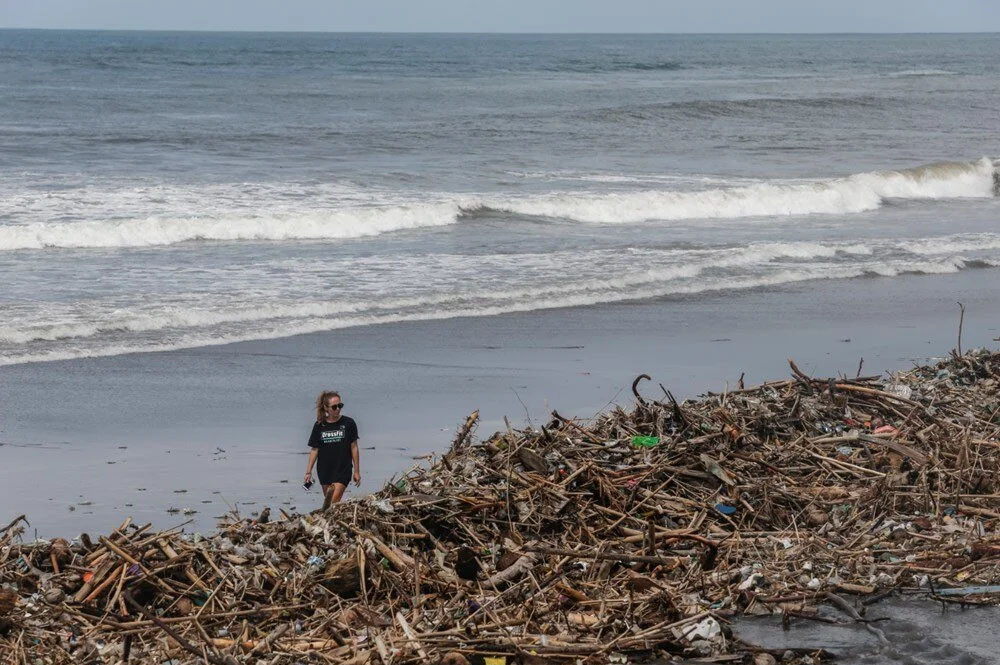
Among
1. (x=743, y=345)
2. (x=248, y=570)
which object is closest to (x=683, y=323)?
(x=743, y=345)

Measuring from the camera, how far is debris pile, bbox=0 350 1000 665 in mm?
4680

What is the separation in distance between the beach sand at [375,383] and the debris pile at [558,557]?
1.55 meters

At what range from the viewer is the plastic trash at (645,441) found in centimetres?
656

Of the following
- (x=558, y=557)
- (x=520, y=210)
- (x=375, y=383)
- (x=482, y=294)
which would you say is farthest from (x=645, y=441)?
(x=520, y=210)

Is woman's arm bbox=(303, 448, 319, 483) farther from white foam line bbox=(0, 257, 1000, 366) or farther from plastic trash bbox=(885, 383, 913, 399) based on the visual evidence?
white foam line bbox=(0, 257, 1000, 366)

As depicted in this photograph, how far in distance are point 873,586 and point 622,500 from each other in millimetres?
1337

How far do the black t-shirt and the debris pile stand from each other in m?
1.31

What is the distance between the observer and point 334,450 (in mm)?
7547

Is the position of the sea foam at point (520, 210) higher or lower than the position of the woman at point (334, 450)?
higher

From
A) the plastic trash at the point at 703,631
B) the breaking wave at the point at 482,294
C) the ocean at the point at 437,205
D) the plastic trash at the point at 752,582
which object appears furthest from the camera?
the ocean at the point at 437,205

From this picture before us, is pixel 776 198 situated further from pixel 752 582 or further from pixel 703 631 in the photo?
pixel 703 631

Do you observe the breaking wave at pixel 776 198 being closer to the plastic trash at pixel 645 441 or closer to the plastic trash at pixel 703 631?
the plastic trash at pixel 645 441

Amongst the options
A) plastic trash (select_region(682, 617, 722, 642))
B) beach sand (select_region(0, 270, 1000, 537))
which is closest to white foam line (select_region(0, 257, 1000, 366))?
beach sand (select_region(0, 270, 1000, 537))

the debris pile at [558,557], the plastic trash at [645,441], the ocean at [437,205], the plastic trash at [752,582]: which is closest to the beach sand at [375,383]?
the ocean at [437,205]
